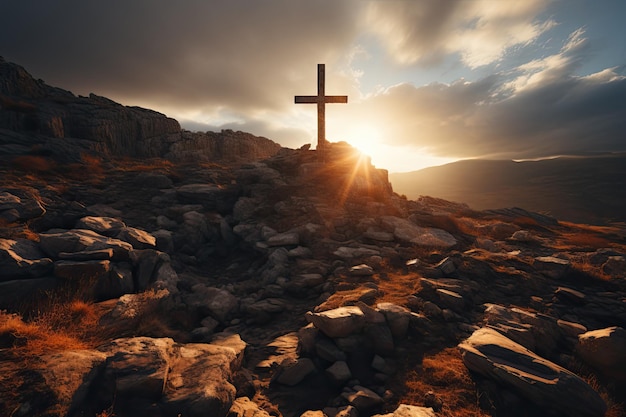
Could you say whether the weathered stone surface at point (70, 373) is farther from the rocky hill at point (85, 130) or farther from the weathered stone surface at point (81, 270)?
the rocky hill at point (85, 130)

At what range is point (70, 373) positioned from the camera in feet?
15.0

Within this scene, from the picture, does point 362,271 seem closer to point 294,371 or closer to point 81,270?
point 294,371

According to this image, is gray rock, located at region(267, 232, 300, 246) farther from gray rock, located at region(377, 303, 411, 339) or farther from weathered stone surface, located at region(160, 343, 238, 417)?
weathered stone surface, located at region(160, 343, 238, 417)

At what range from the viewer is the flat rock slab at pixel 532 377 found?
16.8ft

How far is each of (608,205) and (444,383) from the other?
679 feet

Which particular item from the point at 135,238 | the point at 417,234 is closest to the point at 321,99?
the point at 417,234

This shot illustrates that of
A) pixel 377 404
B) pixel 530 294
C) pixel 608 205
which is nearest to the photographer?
pixel 377 404

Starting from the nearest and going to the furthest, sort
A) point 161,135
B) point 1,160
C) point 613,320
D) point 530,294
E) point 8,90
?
point 613,320
point 530,294
point 1,160
point 8,90
point 161,135

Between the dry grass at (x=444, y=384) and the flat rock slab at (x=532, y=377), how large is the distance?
43 centimetres

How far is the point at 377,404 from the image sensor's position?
5.80m

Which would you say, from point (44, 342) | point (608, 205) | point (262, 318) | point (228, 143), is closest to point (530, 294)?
point (262, 318)

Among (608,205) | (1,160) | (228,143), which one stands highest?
(228,143)

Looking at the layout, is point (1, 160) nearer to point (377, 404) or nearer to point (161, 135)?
point (377, 404)

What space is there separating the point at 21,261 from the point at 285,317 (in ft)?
26.6
